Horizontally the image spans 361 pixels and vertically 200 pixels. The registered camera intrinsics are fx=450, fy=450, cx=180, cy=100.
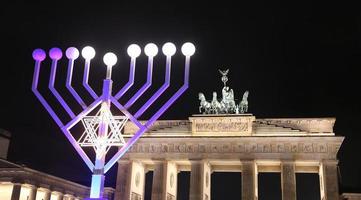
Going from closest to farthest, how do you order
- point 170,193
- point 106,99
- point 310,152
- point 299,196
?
point 106,99 → point 310,152 → point 170,193 → point 299,196

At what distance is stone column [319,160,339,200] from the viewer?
25.8 meters

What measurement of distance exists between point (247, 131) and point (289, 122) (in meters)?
2.65

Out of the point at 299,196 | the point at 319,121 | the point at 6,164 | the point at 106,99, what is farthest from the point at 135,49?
the point at 299,196

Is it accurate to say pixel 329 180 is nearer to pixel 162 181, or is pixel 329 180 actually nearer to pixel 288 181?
pixel 288 181

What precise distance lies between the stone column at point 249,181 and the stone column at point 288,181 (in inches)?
65.9

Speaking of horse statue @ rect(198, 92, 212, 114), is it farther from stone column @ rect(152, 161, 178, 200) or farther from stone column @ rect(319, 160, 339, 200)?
stone column @ rect(319, 160, 339, 200)

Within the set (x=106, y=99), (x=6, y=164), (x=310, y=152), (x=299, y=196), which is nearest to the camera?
(x=106, y=99)

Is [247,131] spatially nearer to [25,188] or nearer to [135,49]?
[25,188]

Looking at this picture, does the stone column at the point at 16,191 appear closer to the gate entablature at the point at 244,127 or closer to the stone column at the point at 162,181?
the stone column at the point at 162,181

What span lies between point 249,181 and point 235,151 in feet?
6.59

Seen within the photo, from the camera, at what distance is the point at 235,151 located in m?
27.5

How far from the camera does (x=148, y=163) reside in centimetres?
3027

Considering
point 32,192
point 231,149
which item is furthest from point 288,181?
point 32,192

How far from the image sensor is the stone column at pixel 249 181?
26.5 m
